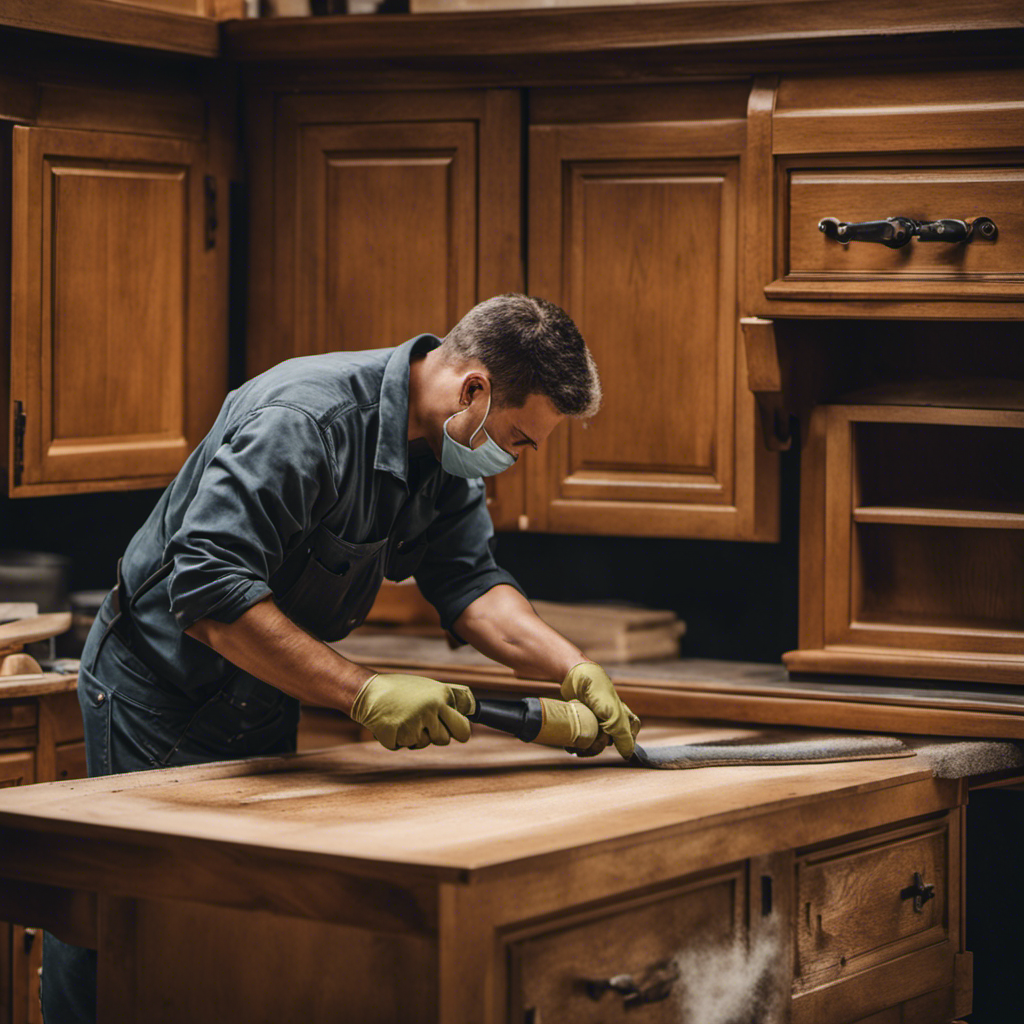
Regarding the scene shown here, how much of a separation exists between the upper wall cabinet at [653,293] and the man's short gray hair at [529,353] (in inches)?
27.1

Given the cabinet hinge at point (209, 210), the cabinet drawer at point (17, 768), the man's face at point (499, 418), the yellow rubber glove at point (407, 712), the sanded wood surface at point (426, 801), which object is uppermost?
the cabinet hinge at point (209, 210)

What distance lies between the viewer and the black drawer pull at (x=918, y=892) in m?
2.47

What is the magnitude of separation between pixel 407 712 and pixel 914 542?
1.17m

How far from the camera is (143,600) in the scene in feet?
8.03

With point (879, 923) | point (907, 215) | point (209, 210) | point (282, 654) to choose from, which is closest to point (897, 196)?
point (907, 215)

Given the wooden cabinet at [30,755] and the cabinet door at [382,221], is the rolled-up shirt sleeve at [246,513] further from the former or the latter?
the cabinet door at [382,221]

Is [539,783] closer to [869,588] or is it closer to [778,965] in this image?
[778,965]

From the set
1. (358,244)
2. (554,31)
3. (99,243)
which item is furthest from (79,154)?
(554,31)

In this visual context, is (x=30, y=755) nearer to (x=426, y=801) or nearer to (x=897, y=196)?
(x=426, y=801)

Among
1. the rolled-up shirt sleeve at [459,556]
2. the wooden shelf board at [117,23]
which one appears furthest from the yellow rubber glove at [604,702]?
the wooden shelf board at [117,23]

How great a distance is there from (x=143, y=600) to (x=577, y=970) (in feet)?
3.08

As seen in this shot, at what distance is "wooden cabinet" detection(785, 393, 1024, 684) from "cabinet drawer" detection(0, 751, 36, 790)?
1.40 m

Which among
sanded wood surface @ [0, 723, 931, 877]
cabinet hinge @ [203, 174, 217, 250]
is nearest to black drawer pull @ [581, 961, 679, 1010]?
sanded wood surface @ [0, 723, 931, 877]

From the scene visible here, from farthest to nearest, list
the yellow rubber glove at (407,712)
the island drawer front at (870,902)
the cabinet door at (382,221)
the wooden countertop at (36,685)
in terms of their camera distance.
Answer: the cabinet door at (382,221), the wooden countertop at (36,685), the island drawer front at (870,902), the yellow rubber glove at (407,712)
